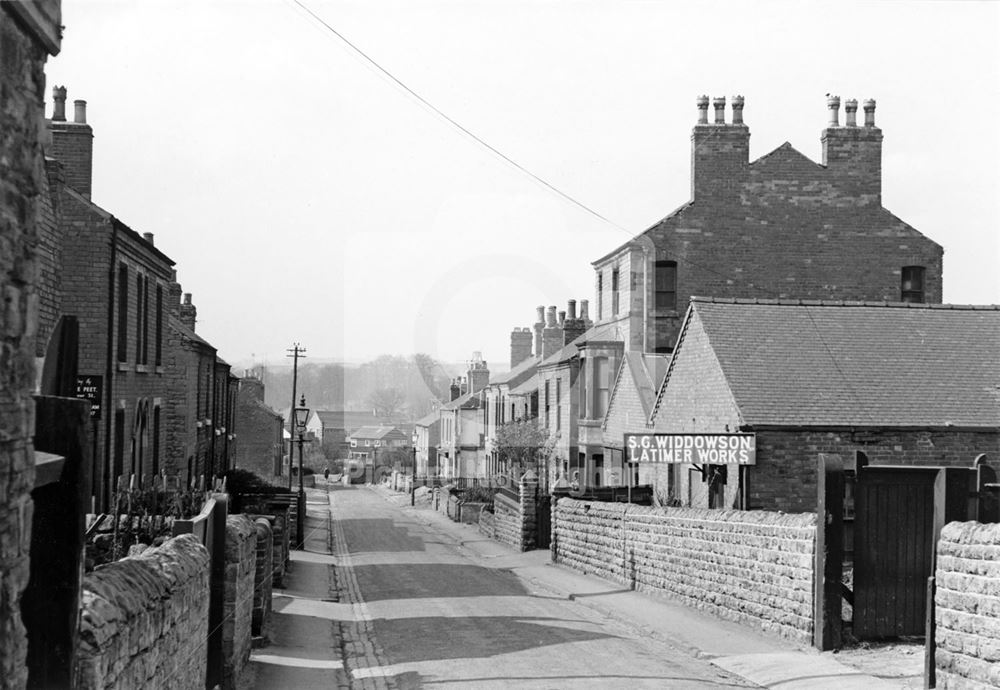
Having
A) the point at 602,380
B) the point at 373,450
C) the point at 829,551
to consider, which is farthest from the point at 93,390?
the point at 373,450

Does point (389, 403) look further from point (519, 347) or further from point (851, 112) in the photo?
point (851, 112)

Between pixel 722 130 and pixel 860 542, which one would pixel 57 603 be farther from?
pixel 722 130

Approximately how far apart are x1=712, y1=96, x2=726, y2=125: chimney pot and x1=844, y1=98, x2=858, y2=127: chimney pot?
418 centimetres

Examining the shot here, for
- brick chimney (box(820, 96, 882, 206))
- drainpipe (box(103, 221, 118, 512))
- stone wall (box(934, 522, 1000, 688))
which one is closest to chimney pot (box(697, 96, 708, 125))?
brick chimney (box(820, 96, 882, 206))

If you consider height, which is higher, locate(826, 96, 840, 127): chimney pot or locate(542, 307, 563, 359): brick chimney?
locate(826, 96, 840, 127): chimney pot

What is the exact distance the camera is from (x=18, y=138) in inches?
184

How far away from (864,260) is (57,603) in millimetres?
34042

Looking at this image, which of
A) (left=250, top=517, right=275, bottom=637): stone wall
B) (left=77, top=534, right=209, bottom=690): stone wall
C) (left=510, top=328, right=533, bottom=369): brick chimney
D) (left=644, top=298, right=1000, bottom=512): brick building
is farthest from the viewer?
(left=510, top=328, right=533, bottom=369): brick chimney

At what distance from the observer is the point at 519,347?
70.8 metres

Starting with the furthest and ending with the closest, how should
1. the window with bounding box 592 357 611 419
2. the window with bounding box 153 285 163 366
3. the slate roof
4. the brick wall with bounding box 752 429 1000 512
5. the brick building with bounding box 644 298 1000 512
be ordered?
1. the window with bounding box 592 357 611 419
2. the window with bounding box 153 285 163 366
3. the slate roof
4. the brick building with bounding box 644 298 1000 512
5. the brick wall with bounding box 752 429 1000 512

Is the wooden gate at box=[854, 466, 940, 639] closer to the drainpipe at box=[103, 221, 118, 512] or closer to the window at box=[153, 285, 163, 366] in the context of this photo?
the drainpipe at box=[103, 221, 118, 512]

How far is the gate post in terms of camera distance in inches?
542

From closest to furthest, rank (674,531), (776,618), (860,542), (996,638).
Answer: (996,638), (860,542), (776,618), (674,531)

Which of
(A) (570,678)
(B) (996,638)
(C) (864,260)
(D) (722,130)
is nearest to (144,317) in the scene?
(A) (570,678)
